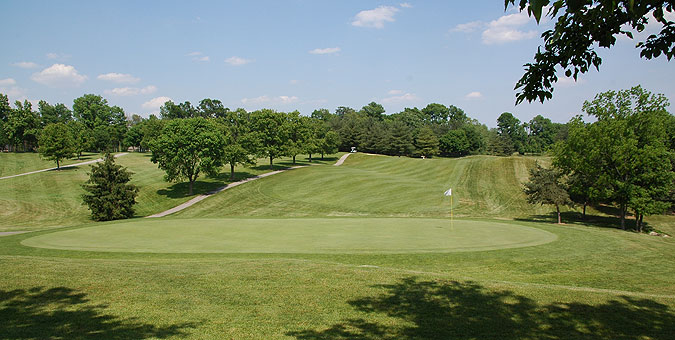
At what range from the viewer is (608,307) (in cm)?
788

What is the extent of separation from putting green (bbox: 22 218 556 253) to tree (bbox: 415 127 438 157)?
87969 millimetres

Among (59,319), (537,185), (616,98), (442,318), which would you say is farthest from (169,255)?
(616,98)

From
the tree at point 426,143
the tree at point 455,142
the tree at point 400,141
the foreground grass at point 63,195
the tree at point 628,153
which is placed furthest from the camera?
the tree at point 455,142

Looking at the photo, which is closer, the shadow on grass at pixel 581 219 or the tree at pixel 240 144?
the shadow on grass at pixel 581 219

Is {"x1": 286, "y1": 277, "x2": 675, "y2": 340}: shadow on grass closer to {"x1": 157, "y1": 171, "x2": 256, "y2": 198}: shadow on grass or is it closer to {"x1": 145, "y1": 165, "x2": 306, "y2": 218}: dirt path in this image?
{"x1": 145, "y1": 165, "x2": 306, "y2": 218}: dirt path

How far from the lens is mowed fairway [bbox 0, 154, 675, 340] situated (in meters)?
6.71

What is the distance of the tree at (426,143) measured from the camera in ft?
369

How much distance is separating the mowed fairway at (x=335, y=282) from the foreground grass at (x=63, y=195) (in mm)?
19670

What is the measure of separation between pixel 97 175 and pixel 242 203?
15460 millimetres

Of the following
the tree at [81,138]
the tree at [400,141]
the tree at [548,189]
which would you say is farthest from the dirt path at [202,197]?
the tree at [400,141]

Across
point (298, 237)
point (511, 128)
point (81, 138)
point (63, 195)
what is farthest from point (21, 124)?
point (511, 128)

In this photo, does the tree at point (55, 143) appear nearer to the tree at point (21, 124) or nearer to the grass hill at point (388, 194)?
the grass hill at point (388, 194)

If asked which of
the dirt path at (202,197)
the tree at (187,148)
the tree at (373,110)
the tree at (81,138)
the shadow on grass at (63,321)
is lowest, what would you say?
the dirt path at (202,197)

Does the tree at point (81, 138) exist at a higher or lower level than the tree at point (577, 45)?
higher
